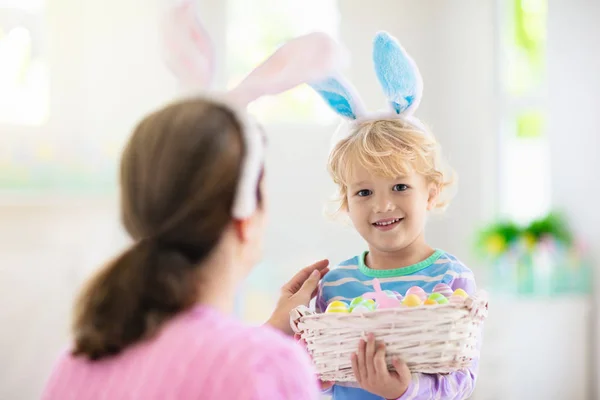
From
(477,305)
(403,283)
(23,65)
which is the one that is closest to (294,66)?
(477,305)

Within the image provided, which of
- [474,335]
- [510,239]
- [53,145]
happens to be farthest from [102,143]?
[474,335]

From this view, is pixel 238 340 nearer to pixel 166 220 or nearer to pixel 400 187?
pixel 166 220

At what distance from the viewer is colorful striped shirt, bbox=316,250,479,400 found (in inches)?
52.8

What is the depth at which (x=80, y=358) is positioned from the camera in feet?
3.25

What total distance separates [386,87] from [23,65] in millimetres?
2780

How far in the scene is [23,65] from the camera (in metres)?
3.77

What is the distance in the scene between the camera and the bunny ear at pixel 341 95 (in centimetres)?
143

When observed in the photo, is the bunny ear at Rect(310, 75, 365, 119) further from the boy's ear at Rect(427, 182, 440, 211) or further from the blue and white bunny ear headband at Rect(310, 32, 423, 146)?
the boy's ear at Rect(427, 182, 440, 211)

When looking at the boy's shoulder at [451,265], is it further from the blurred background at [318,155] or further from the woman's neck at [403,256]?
the blurred background at [318,155]

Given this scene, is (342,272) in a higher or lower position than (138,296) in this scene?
lower

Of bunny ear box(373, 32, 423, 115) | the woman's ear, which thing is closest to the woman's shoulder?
the woman's ear

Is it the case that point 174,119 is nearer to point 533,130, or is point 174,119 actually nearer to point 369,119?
point 369,119

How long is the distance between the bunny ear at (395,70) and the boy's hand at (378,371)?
20.1 inches

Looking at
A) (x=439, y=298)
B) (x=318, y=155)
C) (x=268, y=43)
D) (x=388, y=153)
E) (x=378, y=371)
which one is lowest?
(x=378, y=371)
